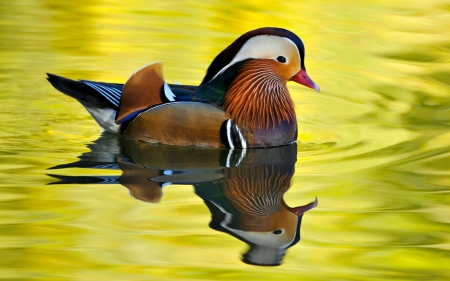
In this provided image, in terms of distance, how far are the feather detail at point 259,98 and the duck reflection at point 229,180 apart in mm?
238

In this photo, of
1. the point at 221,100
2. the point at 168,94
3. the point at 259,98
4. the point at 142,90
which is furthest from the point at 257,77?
the point at 142,90

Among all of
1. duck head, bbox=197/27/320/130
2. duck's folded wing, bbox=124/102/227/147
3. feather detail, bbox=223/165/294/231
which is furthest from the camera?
duck head, bbox=197/27/320/130

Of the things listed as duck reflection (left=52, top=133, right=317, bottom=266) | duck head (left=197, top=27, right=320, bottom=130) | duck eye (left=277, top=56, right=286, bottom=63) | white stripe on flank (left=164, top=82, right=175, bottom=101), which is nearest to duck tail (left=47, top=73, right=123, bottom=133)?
duck reflection (left=52, top=133, right=317, bottom=266)

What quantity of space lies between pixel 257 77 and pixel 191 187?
1.54m

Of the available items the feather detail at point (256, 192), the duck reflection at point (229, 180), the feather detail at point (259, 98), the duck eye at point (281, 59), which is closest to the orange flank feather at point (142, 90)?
the duck reflection at point (229, 180)

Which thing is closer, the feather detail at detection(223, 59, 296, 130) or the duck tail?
the feather detail at detection(223, 59, 296, 130)

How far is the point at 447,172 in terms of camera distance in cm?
589

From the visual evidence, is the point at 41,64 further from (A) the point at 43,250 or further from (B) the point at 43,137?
(A) the point at 43,250

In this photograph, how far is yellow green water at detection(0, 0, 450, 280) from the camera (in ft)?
14.1

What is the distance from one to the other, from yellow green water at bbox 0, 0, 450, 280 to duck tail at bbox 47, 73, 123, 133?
0.20 meters

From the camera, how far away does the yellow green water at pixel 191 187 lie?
4.30 m

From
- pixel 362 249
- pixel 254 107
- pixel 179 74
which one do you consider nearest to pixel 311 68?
pixel 179 74

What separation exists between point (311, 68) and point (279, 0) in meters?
3.05

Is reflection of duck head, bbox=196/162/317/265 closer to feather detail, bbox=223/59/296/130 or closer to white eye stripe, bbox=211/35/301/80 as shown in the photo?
feather detail, bbox=223/59/296/130
